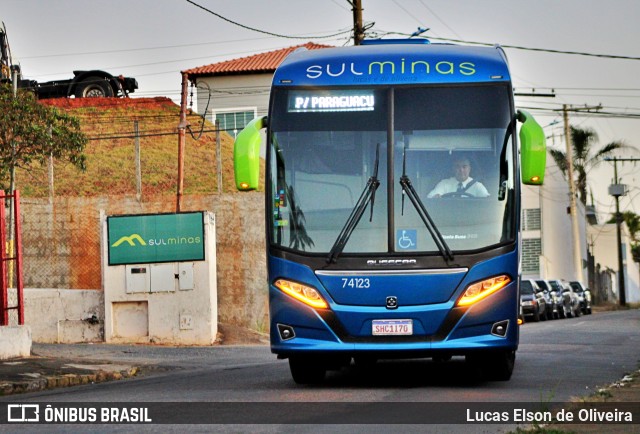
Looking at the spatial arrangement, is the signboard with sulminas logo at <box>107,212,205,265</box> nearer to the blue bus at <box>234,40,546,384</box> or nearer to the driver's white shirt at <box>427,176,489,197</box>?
the blue bus at <box>234,40,546,384</box>

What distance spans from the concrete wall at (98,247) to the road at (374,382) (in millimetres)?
10856

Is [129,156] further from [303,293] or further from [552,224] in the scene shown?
[552,224]

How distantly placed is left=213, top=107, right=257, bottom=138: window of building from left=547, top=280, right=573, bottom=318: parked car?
1537 cm

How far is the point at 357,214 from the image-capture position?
12992 millimetres

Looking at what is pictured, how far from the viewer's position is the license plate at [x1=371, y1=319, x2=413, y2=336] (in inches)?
498

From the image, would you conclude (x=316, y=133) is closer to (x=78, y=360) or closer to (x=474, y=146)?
(x=474, y=146)

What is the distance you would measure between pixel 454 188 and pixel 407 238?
77 centimetres

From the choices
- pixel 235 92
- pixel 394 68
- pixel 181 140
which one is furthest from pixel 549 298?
pixel 394 68

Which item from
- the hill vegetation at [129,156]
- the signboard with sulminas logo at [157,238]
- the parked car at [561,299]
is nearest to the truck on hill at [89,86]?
the hill vegetation at [129,156]

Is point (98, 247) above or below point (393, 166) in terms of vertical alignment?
below

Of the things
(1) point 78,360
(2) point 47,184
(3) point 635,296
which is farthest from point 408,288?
(3) point 635,296

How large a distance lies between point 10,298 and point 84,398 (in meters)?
17.1

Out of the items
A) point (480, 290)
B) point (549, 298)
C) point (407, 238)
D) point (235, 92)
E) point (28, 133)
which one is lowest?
point (549, 298)

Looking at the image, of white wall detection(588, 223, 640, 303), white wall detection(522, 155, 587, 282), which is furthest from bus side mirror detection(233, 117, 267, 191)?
white wall detection(588, 223, 640, 303)
